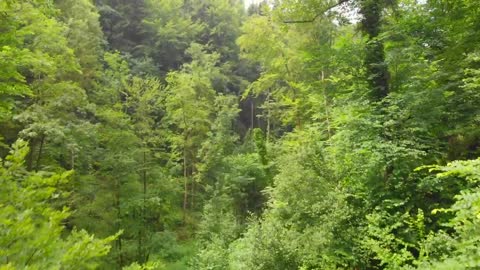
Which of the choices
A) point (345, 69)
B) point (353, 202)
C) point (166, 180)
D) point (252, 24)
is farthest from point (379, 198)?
point (252, 24)

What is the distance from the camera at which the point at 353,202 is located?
8.53 metres

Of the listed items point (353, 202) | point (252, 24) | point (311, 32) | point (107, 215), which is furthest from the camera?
point (252, 24)

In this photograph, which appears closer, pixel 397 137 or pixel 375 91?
pixel 397 137

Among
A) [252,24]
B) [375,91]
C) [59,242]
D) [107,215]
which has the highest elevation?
[252,24]

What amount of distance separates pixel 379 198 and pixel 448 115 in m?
2.45

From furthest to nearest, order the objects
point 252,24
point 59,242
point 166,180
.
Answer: point 252,24, point 166,180, point 59,242

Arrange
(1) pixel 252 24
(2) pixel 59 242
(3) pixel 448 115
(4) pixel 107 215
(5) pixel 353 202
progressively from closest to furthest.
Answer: (2) pixel 59 242 → (3) pixel 448 115 → (5) pixel 353 202 → (4) pixel 107 215 → (1) pixel 252 24

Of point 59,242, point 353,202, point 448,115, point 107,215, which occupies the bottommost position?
point 107,215

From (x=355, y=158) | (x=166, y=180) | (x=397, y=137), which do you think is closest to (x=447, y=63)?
(x=397, y=137)

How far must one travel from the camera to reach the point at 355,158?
8711 mm

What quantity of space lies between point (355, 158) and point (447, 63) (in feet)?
10.3

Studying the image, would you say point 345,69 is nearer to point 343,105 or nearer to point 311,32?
point 343,105

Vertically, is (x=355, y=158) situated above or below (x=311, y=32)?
below

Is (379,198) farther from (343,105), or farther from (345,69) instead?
(345,69)
